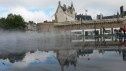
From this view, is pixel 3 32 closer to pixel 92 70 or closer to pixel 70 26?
pixel 70 26

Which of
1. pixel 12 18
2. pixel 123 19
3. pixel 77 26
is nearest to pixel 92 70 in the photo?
pixel 123 19

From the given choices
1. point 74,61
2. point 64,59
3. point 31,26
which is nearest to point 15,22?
point 31,26

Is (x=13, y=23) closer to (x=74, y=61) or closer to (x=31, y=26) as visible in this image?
(x=31, y=26)

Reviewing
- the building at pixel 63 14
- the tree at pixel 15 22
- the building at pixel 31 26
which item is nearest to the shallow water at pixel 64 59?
the tree at pixel 15 22

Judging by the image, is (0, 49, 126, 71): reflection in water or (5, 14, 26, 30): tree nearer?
(0, 49, 126, 71): reflection in water

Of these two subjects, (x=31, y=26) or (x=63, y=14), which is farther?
(x=31, y=26)

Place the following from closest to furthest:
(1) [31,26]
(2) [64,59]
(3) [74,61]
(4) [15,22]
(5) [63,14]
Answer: (3) [74,61] < (2) [64,59] < (4) [15,22] < (5) [63,14] < (1) [31,26]

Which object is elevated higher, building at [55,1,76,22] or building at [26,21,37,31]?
building at [55,1,76,22]

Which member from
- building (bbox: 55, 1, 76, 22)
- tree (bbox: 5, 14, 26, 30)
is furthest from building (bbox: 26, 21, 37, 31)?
tree (bbox: 5, 14, 26, 30)

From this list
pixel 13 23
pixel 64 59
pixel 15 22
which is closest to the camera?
pixel 64 59

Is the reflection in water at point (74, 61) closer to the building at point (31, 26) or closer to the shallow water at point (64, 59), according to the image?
the shallow water at point (64, 59)

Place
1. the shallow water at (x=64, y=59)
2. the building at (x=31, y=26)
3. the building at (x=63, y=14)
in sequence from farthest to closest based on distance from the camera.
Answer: the building at (x=31, y=26) < the building at (x=63, y=14) < the shallow water at (x=64, y=59)

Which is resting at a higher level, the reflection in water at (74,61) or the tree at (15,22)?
the tree at (15,22)

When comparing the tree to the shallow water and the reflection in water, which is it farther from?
the reflection in water
